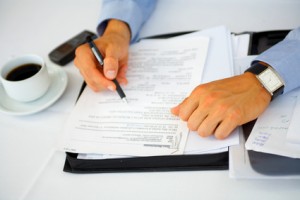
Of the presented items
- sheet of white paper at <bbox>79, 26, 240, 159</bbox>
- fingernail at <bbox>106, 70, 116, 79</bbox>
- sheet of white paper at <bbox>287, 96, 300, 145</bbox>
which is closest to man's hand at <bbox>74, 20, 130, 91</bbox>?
fingernail at <bbox>106, 70, 116, 79</bbox>

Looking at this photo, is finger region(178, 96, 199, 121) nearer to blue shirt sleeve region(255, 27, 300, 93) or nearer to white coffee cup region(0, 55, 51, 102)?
blue shirt sleeve region(255, 27, 300, 93)

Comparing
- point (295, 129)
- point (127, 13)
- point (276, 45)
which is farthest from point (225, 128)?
point (127, 13)

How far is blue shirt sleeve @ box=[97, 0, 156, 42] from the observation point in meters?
0.85

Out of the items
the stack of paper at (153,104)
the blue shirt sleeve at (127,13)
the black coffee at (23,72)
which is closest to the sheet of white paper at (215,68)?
the stack of paper at (153,104)

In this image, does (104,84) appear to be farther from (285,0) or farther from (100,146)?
(285,0)

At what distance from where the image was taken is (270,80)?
59 cm

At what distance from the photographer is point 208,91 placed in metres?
0.59

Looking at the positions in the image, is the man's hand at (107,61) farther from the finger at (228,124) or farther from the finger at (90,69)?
Answer: the finger at (228,124)

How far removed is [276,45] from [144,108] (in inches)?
12.2

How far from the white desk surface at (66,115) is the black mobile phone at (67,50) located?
26 millimetres

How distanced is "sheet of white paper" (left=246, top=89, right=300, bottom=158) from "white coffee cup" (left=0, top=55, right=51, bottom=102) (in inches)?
18.1

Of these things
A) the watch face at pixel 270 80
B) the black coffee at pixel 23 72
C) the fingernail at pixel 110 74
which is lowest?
the watch face at pixel 270 80

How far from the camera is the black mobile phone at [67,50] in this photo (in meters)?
0.83

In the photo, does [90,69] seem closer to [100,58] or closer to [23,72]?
[100,58]
